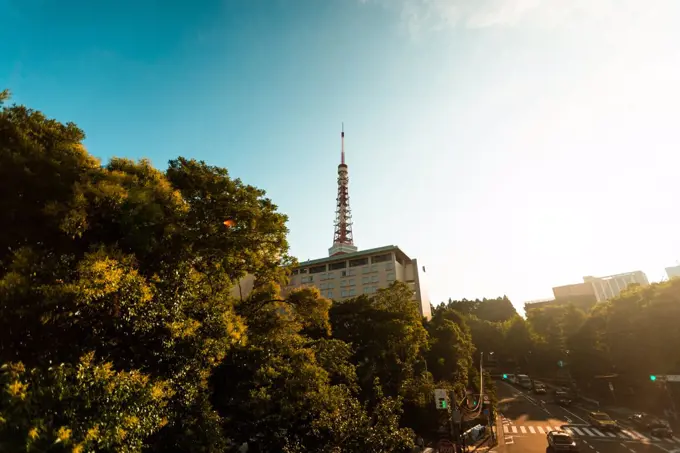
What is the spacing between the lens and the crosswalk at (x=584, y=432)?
2809cm

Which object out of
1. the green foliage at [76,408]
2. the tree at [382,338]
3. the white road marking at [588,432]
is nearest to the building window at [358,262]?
the tree at [382,338]

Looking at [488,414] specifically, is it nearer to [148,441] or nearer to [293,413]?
[293,413]

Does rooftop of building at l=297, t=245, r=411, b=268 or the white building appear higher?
the white building

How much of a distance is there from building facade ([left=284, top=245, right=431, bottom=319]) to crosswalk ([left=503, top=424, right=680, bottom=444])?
37.3m

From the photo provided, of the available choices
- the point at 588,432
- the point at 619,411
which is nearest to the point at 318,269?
the point at 619,411

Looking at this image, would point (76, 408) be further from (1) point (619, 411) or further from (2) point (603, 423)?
(1) point (619, 411)

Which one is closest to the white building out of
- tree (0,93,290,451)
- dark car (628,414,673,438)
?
dark car (628,414,673,438)

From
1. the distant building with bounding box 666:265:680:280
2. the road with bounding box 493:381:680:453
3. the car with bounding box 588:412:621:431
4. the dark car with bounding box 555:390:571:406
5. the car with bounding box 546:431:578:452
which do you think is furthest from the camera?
the distant building with bounding box 666:265:680:280

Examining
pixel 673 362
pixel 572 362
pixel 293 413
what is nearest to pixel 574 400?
pixel 572 362

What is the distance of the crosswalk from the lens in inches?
1106

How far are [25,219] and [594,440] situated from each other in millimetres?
38239

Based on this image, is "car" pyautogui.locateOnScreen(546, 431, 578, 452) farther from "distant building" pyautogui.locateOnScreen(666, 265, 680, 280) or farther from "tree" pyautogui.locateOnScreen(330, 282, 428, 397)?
"distant building" pyautogui.locateOnScreen(666, 265, 680, 280)

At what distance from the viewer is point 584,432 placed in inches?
1194

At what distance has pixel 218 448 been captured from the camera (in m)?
11.6
